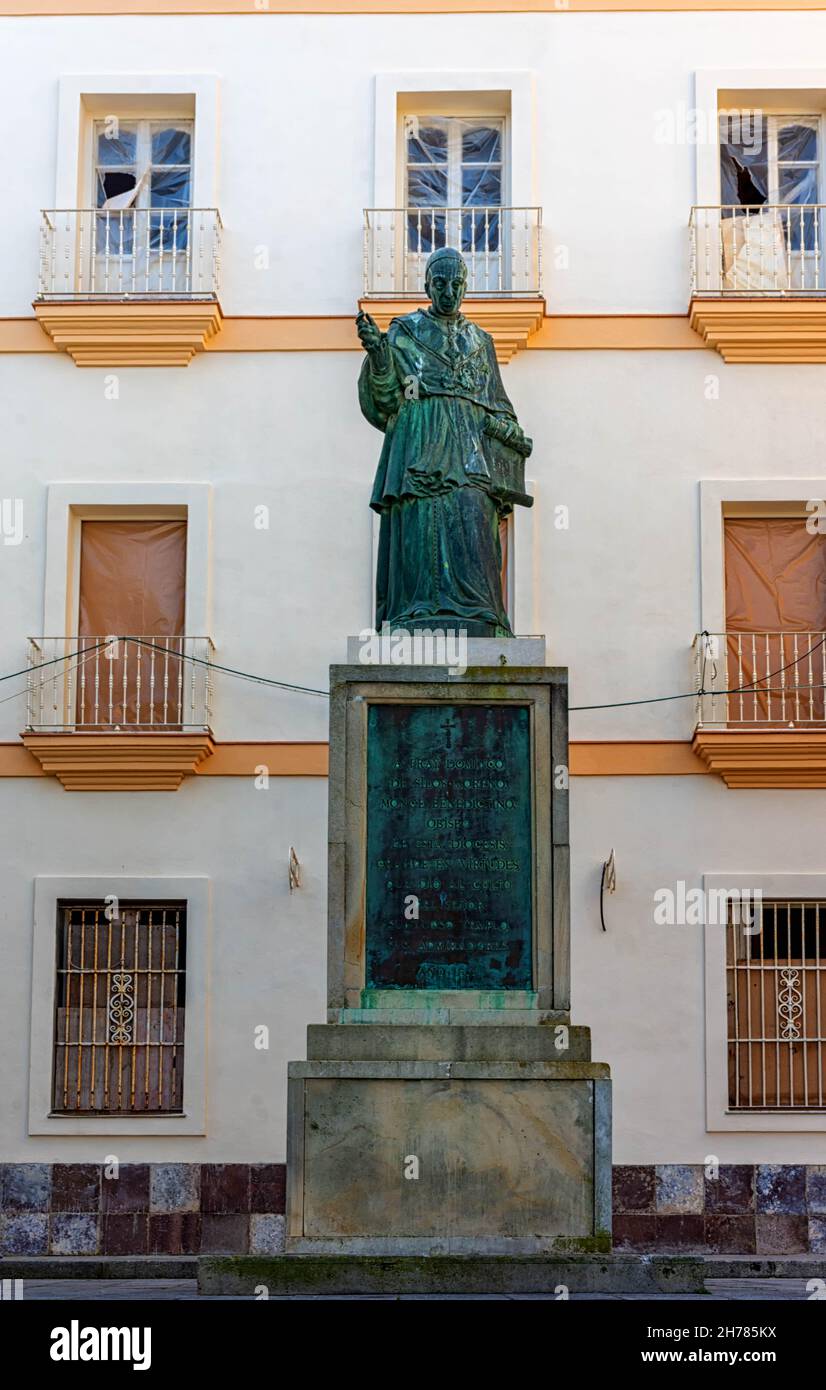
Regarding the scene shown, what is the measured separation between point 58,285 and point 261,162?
2.22 metres

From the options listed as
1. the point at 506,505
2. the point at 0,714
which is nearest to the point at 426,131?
the point at 0,714

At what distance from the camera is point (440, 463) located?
11617 mm

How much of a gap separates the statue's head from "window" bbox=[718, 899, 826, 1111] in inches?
348

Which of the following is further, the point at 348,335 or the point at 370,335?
the point at 348,335

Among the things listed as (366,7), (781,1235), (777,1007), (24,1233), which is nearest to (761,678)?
(777,1007)

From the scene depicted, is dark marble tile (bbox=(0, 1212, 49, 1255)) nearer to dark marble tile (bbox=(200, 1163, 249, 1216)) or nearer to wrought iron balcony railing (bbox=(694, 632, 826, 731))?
dark marble tile (bbox=(200, 1163, 249, 1216))

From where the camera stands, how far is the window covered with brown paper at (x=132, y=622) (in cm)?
1970

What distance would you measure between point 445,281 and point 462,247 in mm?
9117

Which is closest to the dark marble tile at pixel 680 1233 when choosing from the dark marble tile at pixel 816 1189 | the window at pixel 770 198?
the dark marble tile at pixel 816 1189

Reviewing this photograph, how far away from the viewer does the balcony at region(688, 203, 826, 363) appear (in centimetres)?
1992

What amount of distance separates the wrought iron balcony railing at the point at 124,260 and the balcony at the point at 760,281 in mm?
4497

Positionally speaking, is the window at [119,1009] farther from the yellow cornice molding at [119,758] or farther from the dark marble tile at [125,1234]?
the yellow cornice molding at [119,758]

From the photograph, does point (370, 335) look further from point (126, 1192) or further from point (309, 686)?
point (126, 1192)
